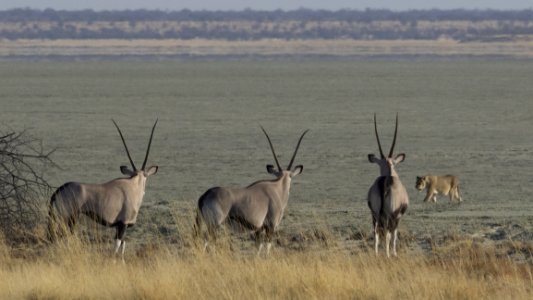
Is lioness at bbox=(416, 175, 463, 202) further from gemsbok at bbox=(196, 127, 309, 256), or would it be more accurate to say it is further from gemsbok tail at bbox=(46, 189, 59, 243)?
gemsbok tail at bbox=(46, 189, 59, 243)

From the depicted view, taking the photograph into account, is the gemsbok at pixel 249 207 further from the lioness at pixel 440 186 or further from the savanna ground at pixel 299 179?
the lioness at pixel 440 186

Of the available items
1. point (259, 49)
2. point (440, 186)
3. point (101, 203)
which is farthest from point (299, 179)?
point (259, 49)

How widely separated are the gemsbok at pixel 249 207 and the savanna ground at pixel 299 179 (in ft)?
0.78

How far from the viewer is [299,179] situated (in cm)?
2158

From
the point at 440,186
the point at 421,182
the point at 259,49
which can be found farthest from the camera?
the point at 259,49

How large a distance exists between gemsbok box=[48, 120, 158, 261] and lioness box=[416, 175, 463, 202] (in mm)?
6802

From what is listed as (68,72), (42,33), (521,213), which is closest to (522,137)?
(521,213)

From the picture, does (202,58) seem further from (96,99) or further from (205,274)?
(205,274)

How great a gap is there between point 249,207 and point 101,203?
1253 millimetres

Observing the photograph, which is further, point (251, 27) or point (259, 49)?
point (251, 27)

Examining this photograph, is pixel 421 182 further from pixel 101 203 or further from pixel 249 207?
pixel 101 203

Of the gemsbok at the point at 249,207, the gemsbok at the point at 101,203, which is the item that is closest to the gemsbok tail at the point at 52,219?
the gemsbok at the point at 101,203

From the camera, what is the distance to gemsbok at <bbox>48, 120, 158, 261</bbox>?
1177 centimetres

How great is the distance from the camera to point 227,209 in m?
11.8
